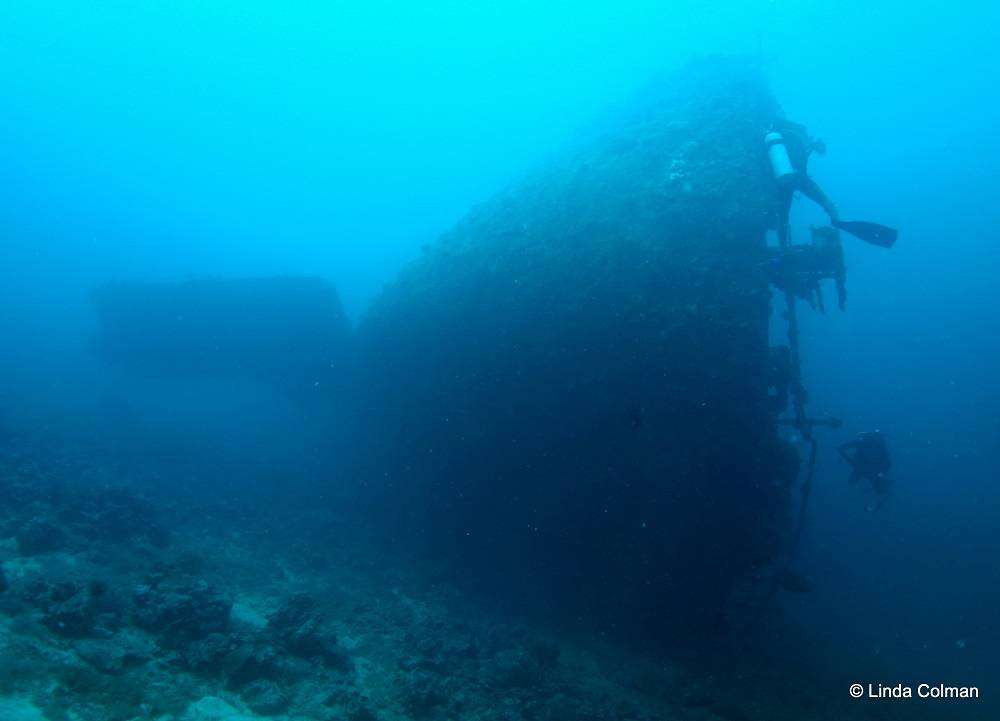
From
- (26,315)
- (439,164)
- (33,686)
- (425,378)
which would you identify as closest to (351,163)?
(439,164)

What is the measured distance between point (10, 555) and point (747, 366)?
34.6ft

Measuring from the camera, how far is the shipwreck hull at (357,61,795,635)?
8273 mm

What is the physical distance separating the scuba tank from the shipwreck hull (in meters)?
0.20

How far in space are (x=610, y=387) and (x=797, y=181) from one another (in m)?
4.72

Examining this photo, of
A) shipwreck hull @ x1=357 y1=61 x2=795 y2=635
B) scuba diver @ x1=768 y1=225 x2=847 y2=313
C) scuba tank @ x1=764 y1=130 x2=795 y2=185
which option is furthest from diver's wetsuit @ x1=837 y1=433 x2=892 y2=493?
scuba tank @ x1=764 y1=130 x2=795 y2=185

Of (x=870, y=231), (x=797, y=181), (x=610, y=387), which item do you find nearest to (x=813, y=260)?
(x=870, y=231)

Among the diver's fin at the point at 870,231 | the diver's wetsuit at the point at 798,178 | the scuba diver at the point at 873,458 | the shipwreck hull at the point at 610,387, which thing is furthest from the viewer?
the scuba diver at the point at 873,458

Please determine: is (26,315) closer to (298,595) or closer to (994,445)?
(298,595)

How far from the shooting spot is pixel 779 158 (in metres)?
9.40

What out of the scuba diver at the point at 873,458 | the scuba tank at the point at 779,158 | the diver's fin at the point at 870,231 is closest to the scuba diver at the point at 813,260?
the diver's fin at the point at 870,231

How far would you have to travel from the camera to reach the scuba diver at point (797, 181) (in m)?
9.15

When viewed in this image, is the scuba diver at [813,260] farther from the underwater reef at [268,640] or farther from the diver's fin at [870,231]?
the underwater reef at [268,640]

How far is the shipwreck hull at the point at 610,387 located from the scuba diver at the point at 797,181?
265 millimetres

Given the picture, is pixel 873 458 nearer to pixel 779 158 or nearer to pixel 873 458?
pixel 873 458
